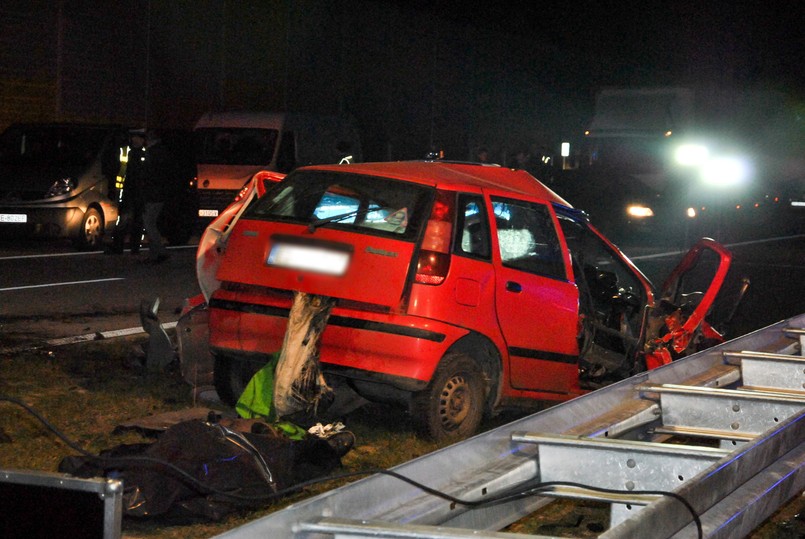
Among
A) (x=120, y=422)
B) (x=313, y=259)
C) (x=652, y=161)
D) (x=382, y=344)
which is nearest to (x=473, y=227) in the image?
(x=382, y=344)

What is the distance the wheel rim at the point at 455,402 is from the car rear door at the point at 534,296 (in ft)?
1.33

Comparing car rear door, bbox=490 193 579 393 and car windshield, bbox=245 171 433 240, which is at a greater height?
car windshield, bbox=245 171 433 240

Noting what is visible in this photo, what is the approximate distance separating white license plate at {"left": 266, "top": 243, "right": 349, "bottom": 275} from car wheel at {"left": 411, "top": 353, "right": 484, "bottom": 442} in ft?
4.21

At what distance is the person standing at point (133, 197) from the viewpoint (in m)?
16.3

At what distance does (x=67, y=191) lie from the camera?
17984 millimetres

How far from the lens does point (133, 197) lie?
1684cm

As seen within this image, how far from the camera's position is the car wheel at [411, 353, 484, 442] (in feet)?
23.5

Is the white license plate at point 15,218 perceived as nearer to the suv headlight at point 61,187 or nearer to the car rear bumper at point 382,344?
the suv headlight at point 61,187

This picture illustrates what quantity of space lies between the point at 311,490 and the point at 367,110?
3287 centimetres

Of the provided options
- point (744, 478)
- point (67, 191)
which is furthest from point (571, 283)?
point (67, 191)

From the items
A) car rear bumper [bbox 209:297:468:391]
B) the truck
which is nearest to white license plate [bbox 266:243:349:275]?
car rear bumper [bbox 209:297:468:391]

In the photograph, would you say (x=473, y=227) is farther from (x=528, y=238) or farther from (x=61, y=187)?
(x=61, y=187)

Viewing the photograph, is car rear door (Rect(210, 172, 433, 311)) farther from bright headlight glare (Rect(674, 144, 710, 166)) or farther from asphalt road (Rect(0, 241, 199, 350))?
bright headlight glare (Rect(674, 144, 710, 166))

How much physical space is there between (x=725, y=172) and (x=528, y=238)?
24856 millimetres
